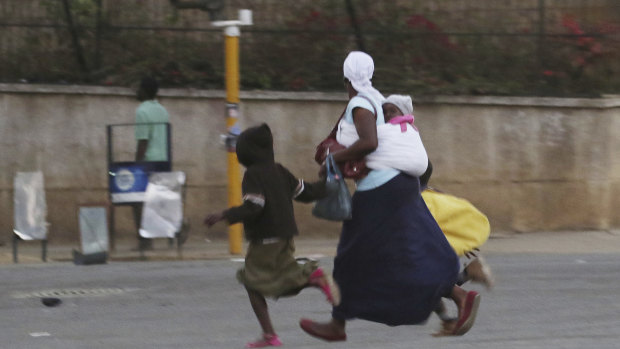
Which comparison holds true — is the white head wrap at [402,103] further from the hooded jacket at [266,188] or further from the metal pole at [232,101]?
the metal pole at [232,101]

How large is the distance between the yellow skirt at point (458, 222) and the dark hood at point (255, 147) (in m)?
1.24

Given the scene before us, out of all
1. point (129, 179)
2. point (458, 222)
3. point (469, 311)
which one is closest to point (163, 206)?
point (129, 179)

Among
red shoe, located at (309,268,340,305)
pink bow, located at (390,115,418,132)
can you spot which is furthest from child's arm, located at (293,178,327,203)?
pink bow, located at (390,115,418,132)

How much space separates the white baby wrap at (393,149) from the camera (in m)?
6.25

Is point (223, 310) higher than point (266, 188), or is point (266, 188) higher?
point (266, 188)

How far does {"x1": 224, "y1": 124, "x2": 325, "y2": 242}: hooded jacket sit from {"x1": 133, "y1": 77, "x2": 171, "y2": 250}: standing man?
5274 millimetres

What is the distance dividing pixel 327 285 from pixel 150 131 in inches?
229

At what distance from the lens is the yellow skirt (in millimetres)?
7059

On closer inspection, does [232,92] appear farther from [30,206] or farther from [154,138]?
[30,206]

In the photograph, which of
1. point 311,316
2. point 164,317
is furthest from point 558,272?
point 164,317

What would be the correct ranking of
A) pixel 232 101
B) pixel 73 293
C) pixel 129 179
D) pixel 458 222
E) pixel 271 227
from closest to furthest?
pixel 271 227
pixel 458 222
pixel 73 293
pixel 232 101
pixel 129 179

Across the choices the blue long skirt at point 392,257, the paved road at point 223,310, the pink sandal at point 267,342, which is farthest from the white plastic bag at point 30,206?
A: the blue long skirt at point 392,257

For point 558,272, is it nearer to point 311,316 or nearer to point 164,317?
point 311,316

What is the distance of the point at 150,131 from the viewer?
461 inches
